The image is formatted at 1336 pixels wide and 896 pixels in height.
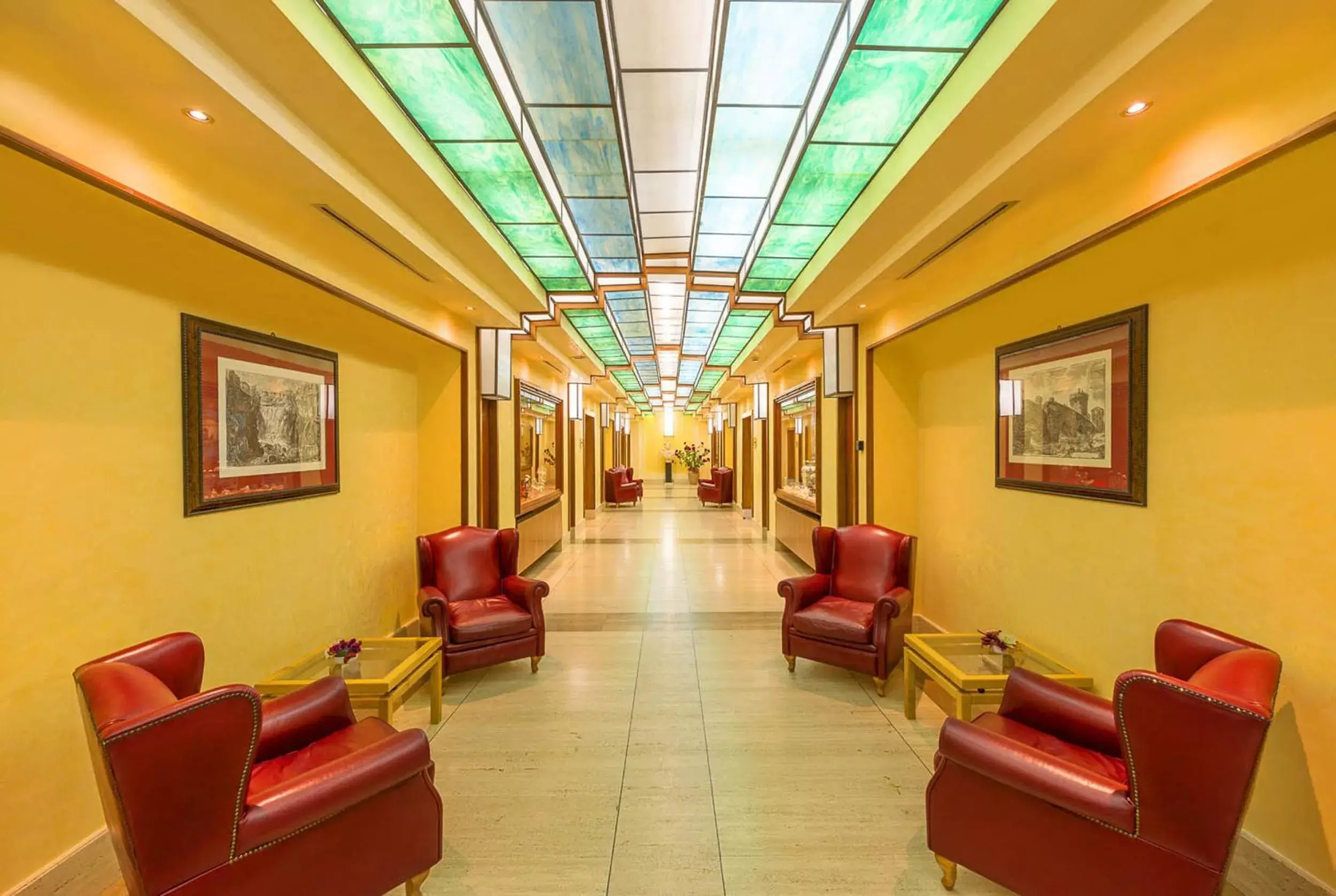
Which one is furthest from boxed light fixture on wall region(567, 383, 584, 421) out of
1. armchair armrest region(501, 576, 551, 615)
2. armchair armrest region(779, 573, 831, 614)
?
armchair armrest region(779, 573, 831, 614)

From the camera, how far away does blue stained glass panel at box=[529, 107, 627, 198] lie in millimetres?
2670

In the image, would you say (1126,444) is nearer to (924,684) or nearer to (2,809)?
Answer: (924,684)

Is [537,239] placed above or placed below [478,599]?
above

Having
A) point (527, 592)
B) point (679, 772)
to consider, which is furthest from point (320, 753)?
point (527, 592)

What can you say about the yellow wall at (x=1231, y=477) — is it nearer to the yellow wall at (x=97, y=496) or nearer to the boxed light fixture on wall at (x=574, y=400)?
the yellow wall at (x=97, y=496)

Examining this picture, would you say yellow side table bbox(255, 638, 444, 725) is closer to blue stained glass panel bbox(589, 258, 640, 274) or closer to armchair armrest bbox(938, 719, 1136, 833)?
armchair armrest bbox(938, 719, 1136, 833)

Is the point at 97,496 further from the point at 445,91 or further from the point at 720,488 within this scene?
the point at 720,488

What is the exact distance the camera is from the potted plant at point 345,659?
2.89m

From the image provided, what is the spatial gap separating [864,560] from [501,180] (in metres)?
3.61

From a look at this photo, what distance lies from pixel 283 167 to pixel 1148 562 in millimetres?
4315

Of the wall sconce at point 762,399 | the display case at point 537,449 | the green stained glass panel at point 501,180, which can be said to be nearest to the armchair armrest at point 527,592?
the display case at point 537,449

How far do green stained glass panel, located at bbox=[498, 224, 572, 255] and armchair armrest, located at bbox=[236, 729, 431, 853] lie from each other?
122 inches

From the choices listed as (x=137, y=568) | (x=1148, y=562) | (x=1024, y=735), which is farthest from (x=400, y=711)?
(x=1148, y=562)

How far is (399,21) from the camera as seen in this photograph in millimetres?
1957
